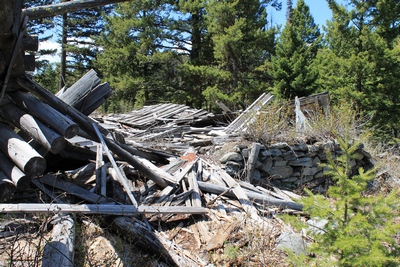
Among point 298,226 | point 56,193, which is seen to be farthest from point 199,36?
point 298,226

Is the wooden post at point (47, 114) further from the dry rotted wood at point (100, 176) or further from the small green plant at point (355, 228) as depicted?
the small green plant at point (355, 228)

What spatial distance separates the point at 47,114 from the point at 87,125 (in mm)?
818

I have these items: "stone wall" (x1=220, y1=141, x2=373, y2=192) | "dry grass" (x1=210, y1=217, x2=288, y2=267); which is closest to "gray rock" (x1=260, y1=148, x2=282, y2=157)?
"stone wall" (x1=220, y1=141, x2=373, y2=192)

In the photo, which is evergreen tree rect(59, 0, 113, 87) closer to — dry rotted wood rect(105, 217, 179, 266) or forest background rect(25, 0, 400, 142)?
forest background rect(25, 0, 400, 142)

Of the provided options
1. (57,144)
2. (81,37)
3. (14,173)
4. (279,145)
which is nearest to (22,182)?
(14,173)

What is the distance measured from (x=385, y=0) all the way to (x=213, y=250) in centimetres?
1610

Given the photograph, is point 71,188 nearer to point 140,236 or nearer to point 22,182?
point 22,182

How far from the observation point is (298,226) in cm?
282

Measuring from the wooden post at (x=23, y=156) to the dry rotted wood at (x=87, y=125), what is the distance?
751 mm

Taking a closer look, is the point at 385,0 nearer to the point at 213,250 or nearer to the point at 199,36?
the point at 199,36

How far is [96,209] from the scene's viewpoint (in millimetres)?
4004

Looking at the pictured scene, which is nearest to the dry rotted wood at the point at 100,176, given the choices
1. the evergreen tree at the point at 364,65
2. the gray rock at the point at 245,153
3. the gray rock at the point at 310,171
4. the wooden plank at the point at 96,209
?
the wooden plank at the point at 96,209

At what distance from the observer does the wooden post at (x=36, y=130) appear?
386cm

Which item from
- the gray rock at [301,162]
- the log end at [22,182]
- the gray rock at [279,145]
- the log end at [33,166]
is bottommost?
the gray rock at [301,162]
